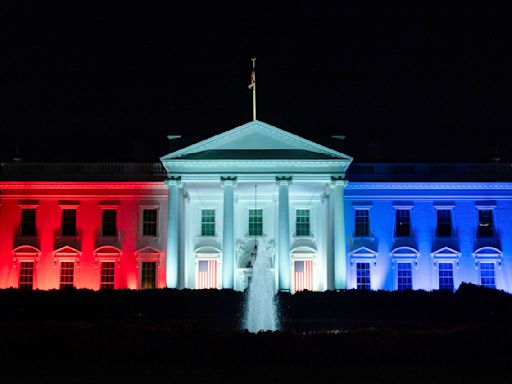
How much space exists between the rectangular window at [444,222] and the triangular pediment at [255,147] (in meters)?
8.66

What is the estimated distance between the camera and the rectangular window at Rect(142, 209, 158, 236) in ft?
157

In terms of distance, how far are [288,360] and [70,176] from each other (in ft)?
99.2

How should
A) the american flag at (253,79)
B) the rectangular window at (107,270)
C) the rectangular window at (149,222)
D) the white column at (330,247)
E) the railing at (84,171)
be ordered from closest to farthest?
the white column at (330,247), the american flag at (253,79), the rectangular window at (107,270), the rectangular window at (149,222), the railing at (84,171)

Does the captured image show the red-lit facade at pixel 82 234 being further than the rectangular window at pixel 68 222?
No

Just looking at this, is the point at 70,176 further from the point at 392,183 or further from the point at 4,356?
the point at 4,356

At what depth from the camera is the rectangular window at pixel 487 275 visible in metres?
47.3

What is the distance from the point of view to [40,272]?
47406mm

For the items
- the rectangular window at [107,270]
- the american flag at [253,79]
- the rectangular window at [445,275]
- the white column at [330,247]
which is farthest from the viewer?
the rectangular window at [107,270]

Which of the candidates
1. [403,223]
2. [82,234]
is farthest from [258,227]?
[82,234]

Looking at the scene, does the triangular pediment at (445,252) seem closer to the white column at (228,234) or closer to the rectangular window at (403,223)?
the rectangular window at (403,223)

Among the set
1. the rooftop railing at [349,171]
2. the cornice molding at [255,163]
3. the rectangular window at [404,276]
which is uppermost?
the rooftop railing at [349,171]

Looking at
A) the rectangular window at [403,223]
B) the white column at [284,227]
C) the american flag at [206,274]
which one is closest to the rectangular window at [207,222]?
the american flag at [206,274]

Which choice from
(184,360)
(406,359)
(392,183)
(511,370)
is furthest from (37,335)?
(392,183)

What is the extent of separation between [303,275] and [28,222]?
17.1m
